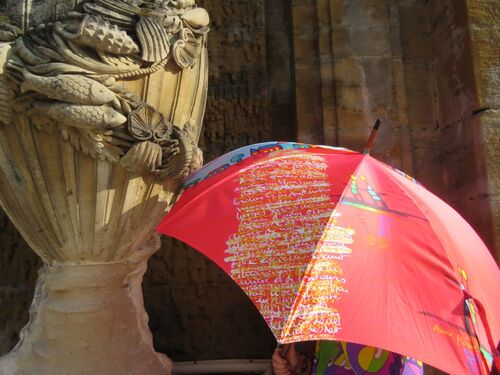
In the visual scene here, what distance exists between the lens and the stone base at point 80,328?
1.59 meters

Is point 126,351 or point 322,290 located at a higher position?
point 322,290

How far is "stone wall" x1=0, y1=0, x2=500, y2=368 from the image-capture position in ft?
7.68

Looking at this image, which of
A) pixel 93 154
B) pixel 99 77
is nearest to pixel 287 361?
pixel 93 154

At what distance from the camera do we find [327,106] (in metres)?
2.57

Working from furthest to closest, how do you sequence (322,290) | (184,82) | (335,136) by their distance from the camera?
(335,136), (184,82), (322,290)

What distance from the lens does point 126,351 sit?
1.69m

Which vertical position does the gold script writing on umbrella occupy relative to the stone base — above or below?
above

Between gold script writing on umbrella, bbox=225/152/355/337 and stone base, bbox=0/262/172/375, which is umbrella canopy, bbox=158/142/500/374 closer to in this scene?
gold script writing on umbrella, bbox=225/152/355/337

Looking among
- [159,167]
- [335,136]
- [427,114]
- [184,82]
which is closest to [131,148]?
[159,167]

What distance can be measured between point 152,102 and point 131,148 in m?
0.21

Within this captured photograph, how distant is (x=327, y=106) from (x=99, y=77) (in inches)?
59.9

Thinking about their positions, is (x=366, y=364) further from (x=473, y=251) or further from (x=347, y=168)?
(x=347, y=168)

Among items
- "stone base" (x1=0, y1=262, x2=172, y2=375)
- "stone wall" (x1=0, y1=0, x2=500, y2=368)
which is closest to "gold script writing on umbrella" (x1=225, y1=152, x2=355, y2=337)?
"stone base" (x1=0, y1=262, x2=172, y2=375)

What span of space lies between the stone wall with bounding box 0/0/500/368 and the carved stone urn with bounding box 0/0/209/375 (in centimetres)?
79
